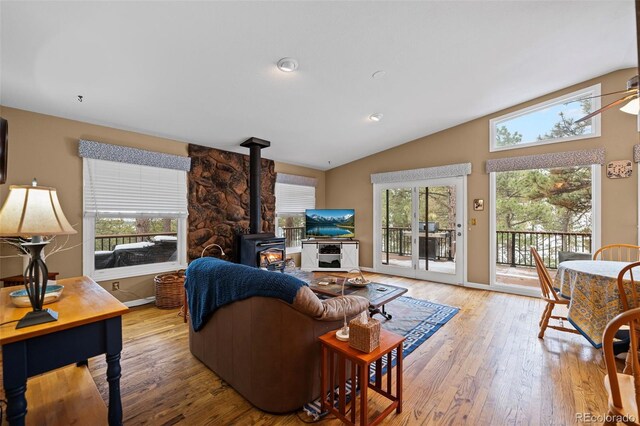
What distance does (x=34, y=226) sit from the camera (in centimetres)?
127

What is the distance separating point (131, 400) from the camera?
185 centimetres

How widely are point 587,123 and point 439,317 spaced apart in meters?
3.37

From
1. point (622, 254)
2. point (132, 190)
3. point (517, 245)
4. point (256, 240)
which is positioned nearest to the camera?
point (622, 254)

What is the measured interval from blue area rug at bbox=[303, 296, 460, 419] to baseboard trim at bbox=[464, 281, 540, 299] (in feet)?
4.19

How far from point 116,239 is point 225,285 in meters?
2.66

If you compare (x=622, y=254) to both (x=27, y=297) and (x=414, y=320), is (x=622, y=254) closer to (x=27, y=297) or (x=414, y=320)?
(x=414, y=320)

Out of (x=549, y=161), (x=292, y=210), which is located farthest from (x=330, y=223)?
(x=549, y=161)

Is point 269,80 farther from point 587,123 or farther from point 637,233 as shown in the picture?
point 637,233

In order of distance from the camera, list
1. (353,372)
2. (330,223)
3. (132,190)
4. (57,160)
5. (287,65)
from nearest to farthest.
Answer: (353,372)
(287,65)
(57,160)
(132,190)
(330,223)

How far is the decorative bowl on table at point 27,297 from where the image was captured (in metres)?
1.42

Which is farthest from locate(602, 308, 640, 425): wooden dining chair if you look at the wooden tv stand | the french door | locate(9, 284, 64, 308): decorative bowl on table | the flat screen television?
the flat screen television

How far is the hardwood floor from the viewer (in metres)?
1.71

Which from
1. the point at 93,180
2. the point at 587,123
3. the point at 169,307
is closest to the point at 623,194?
the point at 587,123

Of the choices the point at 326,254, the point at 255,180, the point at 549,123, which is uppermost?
the point at 549,123
